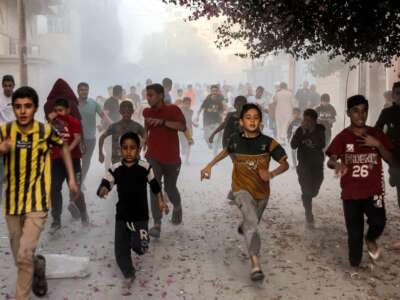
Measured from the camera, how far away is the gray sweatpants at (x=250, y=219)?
5184mm

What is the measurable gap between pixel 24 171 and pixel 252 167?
2.04m

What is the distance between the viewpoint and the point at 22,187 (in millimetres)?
4289

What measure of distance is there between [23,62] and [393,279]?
11518mm

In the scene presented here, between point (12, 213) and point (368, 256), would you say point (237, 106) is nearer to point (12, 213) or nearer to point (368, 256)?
point (368, 256)

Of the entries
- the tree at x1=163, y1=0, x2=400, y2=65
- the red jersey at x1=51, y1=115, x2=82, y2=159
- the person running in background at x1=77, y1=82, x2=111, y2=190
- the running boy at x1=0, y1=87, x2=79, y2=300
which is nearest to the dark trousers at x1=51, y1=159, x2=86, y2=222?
the red jersey at x1=51, y1=115, x2=82, y2=159

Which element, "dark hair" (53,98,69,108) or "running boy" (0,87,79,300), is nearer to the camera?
"running boy" (0,87,79,300)

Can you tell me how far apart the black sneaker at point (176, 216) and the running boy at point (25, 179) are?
3.08m

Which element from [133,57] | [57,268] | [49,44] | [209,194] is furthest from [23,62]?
[133,57]

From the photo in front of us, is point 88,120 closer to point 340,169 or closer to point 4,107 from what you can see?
point 4,107

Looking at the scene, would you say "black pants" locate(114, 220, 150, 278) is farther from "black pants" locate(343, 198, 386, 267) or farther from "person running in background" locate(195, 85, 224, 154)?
"person running in background" locate(195, 85, 224, 154)

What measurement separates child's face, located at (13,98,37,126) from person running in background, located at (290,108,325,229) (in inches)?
149

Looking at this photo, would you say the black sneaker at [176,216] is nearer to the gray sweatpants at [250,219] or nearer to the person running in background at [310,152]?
the person running in background at [310,152]

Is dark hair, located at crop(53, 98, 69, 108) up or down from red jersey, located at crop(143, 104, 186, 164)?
up

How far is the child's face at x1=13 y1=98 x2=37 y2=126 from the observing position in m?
4.28
